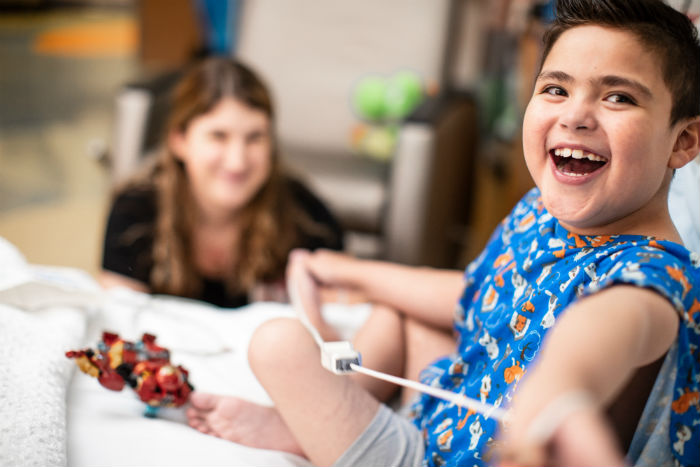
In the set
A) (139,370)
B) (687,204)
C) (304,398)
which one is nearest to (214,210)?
(139,370)

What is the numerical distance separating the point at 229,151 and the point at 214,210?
0.15 metres

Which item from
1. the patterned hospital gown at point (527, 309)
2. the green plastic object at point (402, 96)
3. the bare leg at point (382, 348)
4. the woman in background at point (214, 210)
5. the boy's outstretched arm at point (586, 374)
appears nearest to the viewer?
the boy's outstretched arm at point (586, 374)

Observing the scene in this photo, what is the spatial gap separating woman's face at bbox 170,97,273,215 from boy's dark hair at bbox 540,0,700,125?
913 millimetres

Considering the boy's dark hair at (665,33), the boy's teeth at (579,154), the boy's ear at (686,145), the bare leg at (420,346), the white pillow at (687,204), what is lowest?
the bare leg at (420,346)

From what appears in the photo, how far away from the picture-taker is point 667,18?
691 mm

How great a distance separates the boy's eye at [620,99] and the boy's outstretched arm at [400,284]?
0.41m

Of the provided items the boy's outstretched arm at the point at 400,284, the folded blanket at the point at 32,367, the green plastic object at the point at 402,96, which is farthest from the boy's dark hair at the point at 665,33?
the green plastic object at the point at 402,96

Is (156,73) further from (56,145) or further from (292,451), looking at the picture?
(292,451)

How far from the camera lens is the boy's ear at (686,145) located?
726 millimetres

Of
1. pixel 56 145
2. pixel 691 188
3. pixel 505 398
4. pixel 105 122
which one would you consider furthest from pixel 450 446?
pixel 105 122

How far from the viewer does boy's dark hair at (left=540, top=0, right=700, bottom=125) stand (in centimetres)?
68

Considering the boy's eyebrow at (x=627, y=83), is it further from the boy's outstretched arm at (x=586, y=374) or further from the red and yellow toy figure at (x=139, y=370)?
the red and yellow toy figure at (x=139, y=370)

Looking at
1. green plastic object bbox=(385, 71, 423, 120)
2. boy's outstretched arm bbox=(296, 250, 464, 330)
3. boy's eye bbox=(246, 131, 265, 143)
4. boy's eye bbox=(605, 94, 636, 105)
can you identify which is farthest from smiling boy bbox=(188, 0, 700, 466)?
green plastic object bbox=(385, 71, 423, 120)

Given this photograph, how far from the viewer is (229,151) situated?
1509 mm
